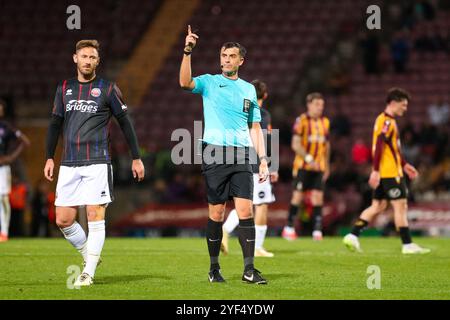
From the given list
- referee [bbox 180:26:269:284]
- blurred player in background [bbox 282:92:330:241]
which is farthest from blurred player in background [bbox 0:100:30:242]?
referee [bbox 180:26:269:284]

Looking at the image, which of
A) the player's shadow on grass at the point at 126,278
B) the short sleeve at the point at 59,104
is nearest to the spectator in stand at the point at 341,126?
the player's shadow on grass at the point at 126,278

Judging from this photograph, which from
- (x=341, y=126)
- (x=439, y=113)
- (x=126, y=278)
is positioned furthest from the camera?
(x=439, y=113)

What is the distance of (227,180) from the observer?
9.71 metres

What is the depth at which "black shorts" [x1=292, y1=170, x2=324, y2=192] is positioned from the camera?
1844 cm

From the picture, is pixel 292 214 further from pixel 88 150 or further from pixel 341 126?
pixel 88 150

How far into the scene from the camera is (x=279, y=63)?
1160 inches

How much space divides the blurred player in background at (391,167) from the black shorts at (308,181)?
3.97m

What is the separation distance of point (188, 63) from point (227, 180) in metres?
1.26

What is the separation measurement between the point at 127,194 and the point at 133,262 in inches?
493

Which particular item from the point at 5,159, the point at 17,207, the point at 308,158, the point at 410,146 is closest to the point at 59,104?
the point at 5,159

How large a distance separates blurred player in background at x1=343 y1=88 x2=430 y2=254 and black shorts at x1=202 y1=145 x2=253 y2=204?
4784mm

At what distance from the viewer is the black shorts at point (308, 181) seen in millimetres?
18438

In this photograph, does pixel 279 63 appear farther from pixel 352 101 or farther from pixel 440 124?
pixel 440 124
